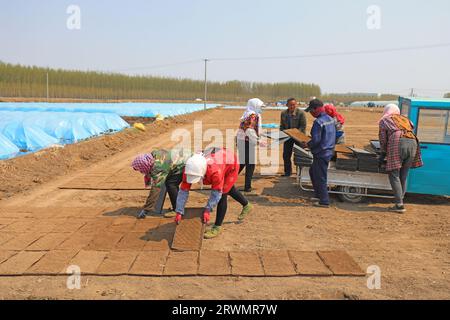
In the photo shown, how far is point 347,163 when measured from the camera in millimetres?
6980

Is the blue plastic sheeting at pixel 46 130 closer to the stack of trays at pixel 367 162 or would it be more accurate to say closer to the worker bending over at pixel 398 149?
the stack of trays at pixel 367 162

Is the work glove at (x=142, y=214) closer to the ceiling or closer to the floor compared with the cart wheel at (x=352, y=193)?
closer to the floor

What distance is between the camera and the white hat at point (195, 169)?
4.71 meters

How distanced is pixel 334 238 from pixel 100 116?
52.9 feet

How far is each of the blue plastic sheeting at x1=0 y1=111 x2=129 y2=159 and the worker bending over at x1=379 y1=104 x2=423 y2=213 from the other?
9.26 meters

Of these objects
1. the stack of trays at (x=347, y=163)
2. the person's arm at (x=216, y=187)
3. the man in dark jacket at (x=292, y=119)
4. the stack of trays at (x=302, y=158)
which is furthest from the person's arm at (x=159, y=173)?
the man in dark jacket at (x=292, y=119)

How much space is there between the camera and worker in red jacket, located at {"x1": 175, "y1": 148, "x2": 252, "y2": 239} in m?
4.75

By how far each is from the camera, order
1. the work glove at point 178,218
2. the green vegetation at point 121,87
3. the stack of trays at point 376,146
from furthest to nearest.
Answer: the green vegetation at point 121,87, the stack of trays at point 376,146, the work glove at point 178,218

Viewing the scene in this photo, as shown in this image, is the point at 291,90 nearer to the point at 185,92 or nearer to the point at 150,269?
the point at 185,92

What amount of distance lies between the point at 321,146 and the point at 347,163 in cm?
68

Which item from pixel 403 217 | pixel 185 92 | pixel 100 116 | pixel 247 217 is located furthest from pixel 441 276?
pixel 185 92

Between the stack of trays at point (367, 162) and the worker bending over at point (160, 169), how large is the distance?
3031 millimetres

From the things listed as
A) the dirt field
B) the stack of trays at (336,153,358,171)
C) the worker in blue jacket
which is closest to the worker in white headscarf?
the dirt field

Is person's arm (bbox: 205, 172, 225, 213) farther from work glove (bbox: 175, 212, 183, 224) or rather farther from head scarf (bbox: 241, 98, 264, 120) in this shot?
head scarf (bbox: 241, 98, 264, 120)
